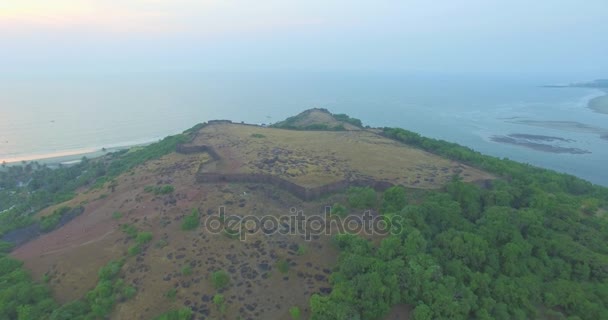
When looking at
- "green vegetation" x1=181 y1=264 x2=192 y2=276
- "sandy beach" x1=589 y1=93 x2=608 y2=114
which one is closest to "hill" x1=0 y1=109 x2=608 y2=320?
"green vegetation" x1=181 y1=264 x2=192 y2=276

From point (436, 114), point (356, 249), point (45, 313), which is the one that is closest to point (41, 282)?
point (45, 313)

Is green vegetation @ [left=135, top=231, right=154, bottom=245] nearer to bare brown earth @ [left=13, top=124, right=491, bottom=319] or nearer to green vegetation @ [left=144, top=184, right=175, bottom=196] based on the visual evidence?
bare brown earth @ [left=13, top=124, right=491, bottom=319]

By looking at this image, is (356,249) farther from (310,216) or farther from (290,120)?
(290,120)

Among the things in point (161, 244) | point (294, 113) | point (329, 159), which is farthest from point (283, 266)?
point (294, 113)

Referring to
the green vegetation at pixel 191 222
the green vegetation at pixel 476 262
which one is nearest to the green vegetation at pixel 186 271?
the green vegetation at pixel 191 222

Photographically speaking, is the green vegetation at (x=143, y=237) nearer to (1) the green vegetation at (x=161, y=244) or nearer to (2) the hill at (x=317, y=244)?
(2) the hill at (x=317, y=244)

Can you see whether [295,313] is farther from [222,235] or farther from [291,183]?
[291,183]
